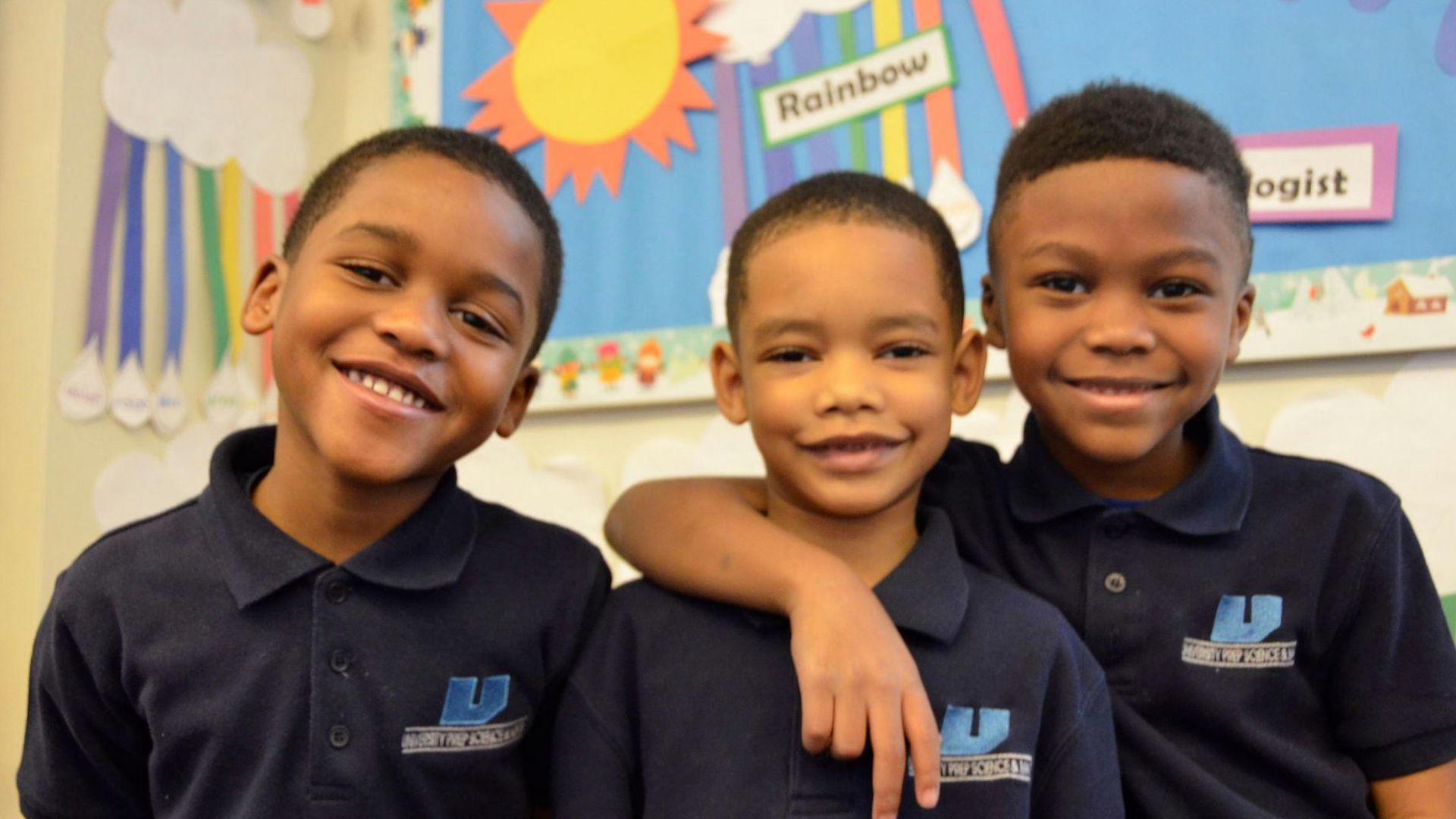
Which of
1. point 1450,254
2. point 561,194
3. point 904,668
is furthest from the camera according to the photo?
point 561,194

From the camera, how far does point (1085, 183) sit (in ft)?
3.18

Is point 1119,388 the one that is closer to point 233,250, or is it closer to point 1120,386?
point 1120,386

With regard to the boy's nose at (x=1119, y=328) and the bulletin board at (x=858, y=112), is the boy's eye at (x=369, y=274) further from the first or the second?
the bulletin board at (x=858, y=112)

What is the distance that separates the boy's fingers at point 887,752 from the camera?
73 cm

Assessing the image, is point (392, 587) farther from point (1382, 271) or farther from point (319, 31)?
point (319, 31)

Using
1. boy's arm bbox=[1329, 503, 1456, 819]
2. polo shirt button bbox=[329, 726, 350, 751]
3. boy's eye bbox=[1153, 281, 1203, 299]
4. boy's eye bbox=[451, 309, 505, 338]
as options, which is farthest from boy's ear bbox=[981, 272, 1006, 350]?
polo shirt button bbox=[329, 726, 350, 751]

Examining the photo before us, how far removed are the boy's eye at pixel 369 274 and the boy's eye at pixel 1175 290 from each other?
2.23ft

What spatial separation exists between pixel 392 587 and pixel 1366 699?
2.82ft

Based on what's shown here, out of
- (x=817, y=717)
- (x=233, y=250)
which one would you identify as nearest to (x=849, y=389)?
(x=817, y=717)

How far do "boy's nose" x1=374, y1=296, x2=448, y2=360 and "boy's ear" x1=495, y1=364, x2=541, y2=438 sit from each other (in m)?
0.14

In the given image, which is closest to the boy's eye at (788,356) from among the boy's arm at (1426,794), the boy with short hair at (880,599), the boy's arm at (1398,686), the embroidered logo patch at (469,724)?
the boy with short hair at (880,599)

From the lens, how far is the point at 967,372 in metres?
0.97

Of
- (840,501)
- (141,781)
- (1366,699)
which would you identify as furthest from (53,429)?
(1366,699)

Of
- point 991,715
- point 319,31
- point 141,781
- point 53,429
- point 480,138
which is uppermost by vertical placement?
point 319,31
